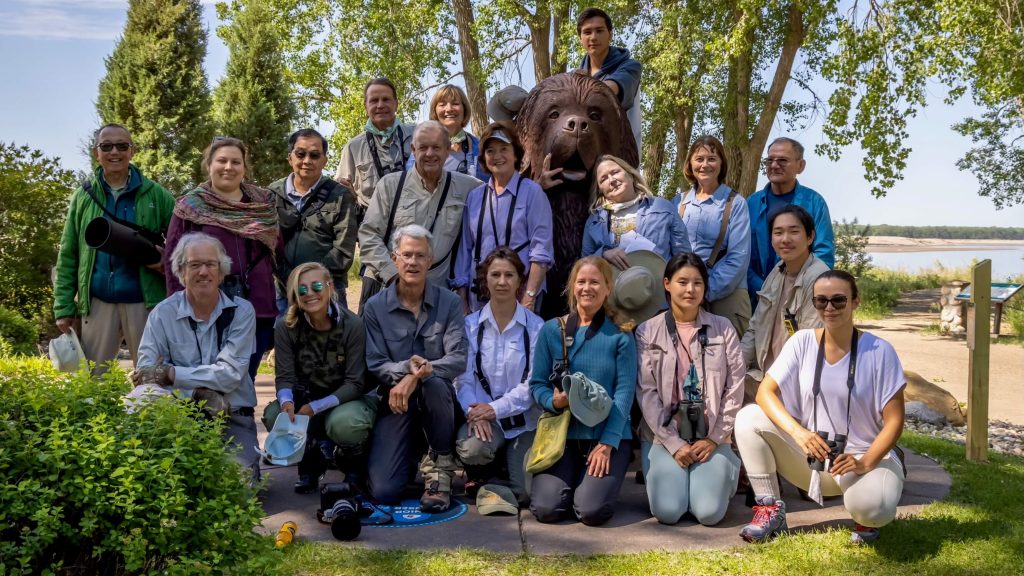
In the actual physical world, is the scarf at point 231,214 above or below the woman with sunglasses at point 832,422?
above

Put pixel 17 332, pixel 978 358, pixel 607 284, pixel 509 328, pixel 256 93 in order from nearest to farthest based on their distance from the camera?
pixel 607 284
pixel 509 328
pixel 978 358
pixel 17 332
pixel 256 93

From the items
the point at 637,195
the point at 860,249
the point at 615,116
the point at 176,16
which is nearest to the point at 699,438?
the point at 637,195

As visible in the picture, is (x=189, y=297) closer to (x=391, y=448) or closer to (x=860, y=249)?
(x=391, y=448)

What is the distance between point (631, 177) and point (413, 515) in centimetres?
238

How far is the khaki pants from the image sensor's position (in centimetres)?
534

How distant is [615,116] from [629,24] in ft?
40.8

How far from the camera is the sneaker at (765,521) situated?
411 centimetres

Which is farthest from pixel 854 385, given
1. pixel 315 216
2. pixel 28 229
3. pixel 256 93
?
pixel 256 93

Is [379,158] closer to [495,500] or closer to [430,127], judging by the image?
[430,127]

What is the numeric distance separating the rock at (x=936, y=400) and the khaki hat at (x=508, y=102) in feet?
19.1

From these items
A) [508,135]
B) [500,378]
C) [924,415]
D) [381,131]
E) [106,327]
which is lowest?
[924,415]

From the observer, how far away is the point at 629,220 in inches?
206

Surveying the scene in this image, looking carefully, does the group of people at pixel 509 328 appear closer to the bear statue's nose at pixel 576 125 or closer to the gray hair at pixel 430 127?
the gray hair at pixel 430 127

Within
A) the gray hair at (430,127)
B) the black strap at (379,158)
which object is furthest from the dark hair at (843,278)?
the black strap at (379,158)
